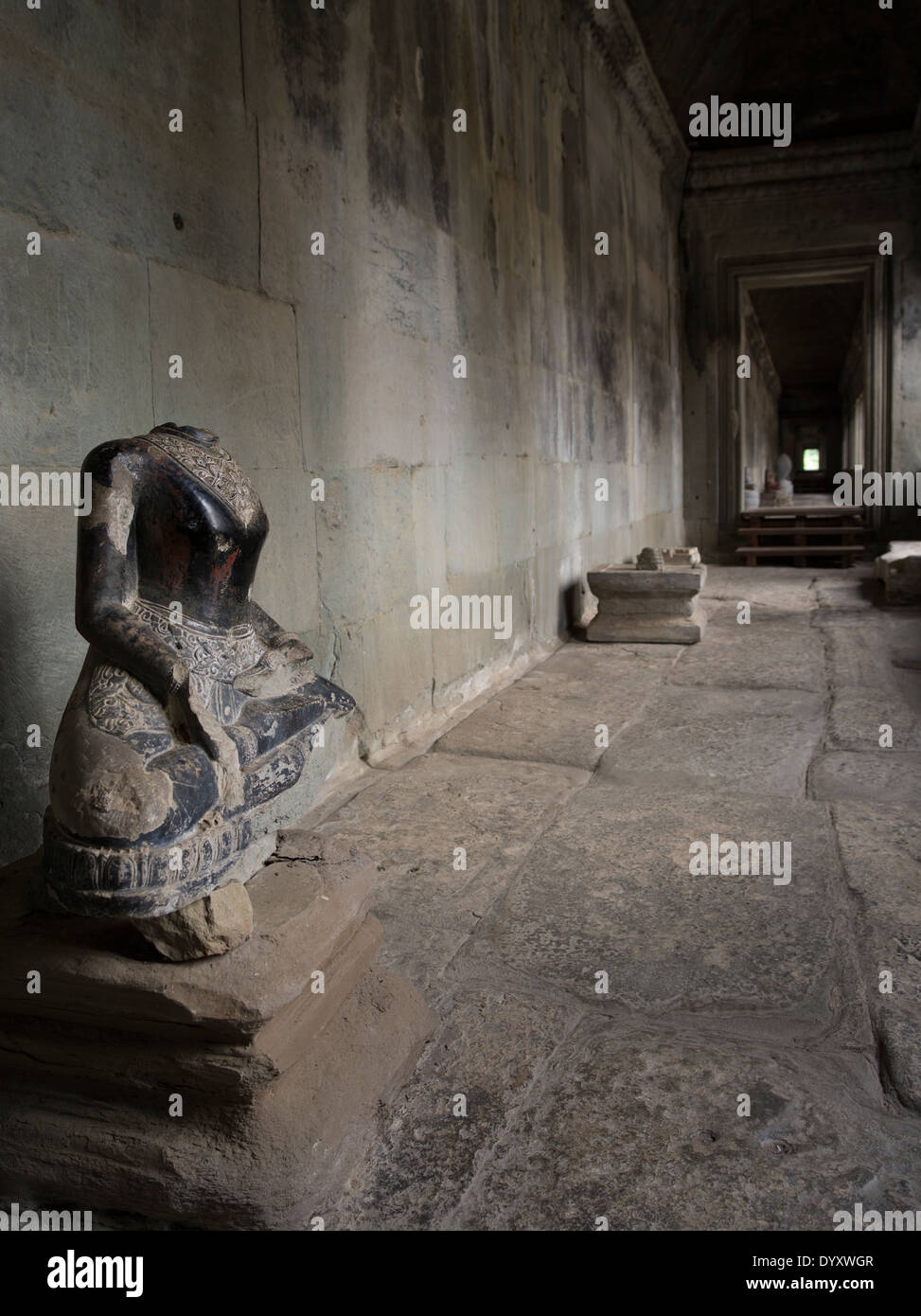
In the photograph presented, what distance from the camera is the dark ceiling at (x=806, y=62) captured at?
35.3ft

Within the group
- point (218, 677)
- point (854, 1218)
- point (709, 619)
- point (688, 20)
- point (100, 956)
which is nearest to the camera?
point (854, 1218)

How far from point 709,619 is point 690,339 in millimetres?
6429

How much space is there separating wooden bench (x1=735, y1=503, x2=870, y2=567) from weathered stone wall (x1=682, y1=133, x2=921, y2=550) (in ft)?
1.32

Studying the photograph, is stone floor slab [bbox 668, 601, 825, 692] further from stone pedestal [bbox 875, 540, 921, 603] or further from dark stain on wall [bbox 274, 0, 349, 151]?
dark stain on wall [bbox 274, 0, 349, 151]

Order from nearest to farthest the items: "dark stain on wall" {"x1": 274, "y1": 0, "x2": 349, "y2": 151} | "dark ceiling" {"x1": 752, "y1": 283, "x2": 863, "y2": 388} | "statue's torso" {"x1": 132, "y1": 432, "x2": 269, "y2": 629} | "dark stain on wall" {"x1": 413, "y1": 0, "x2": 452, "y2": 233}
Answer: "statue's torso" {"x1": 132, "y1": 432, "x2": 269, "y2": 629} → "dark stain on wall" {"x1": 274, "y1": 0, "x2": 349, "y2": 151} → "dark stain on wall" {"x1": 413, "y1": 0, "x2": 452, "y2": 233} → "dark ceiling" {"x1": 752, "y1": 283, "x2": 863, "y2": 388}

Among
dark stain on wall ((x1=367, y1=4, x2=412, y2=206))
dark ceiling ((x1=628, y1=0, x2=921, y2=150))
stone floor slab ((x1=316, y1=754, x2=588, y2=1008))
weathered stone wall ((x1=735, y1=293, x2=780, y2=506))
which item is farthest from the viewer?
weathered stone wall ((x1=735, y1=293, x2=780, y2=506))

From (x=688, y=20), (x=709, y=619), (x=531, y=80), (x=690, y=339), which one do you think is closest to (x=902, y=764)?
(x=709, y=619)

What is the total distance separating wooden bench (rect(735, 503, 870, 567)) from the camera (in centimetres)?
1202

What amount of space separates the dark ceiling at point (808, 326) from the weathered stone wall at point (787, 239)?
641 cm

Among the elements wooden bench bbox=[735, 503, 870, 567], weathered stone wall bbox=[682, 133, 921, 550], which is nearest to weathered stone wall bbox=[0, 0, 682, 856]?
wooden bench bbox=[735, 503, 870, 567]

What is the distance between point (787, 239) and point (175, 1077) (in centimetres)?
1304

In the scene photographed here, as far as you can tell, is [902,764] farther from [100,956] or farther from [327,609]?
[100,956]

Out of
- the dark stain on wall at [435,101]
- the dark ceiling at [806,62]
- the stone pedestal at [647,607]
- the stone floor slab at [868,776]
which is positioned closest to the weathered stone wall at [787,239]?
the dark ceiling at [806,62]

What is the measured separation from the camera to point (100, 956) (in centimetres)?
183
